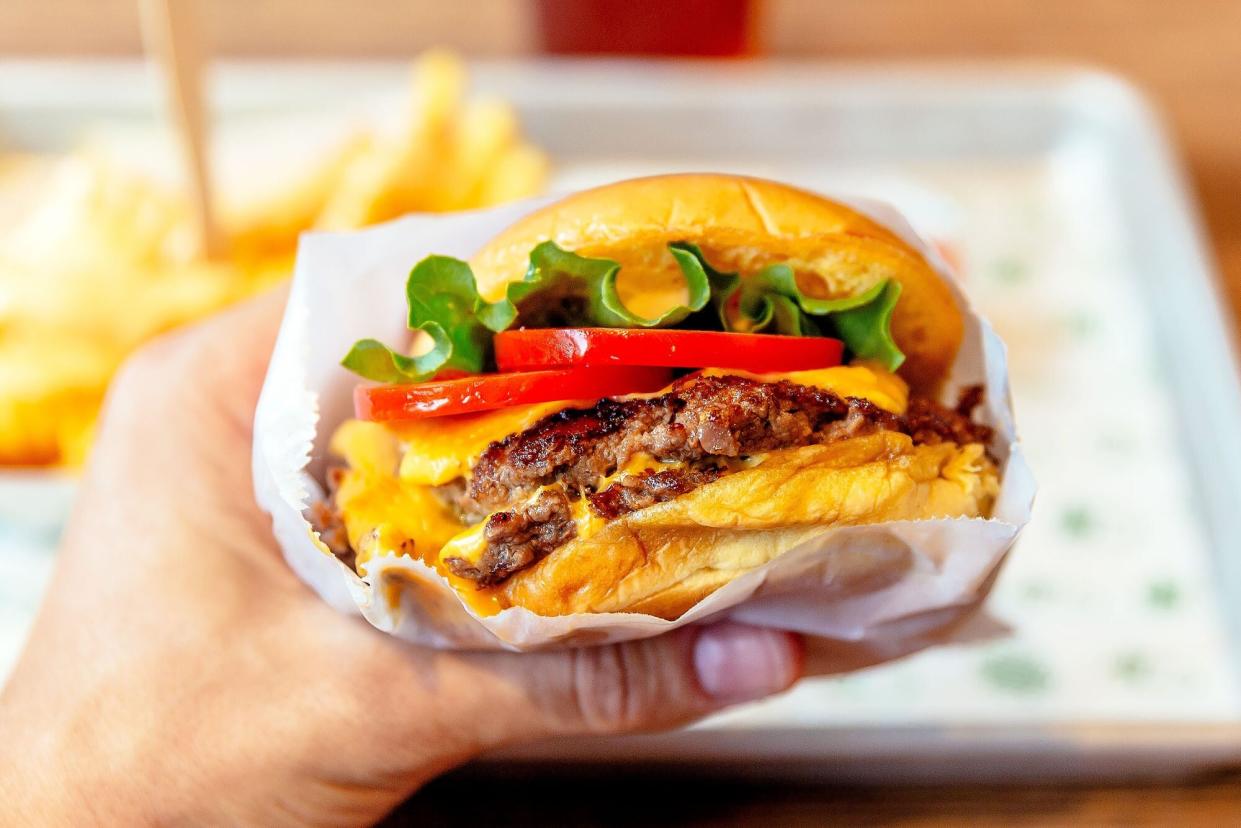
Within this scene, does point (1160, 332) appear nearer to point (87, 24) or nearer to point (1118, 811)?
point (1118, 811)

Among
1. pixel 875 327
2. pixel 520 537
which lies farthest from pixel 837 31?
pixel 520 537

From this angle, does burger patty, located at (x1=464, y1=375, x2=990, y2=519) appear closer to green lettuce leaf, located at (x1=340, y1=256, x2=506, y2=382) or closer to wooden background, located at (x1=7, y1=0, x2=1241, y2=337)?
green lettuce leaf, located at (x1=340, y1=256, x2=506, y2=382)

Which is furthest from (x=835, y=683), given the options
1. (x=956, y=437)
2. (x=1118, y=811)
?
(x=956, y=437)

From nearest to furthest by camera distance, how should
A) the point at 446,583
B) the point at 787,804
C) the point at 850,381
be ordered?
the point at 446,583
the point at 850,381
the point at 787,804

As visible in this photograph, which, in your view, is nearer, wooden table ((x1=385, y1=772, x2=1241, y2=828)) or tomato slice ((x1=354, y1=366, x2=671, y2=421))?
tomato slice ((x1=354, y1=366, x2=671, y2=421))

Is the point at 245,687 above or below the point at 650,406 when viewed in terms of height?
below

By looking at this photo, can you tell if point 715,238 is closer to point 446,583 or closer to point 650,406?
point 650,406

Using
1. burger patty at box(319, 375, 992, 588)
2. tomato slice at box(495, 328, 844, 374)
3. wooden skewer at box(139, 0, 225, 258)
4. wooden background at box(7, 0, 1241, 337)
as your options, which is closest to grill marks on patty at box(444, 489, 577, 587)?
burger patty at box(319, 375, 992, 588)
